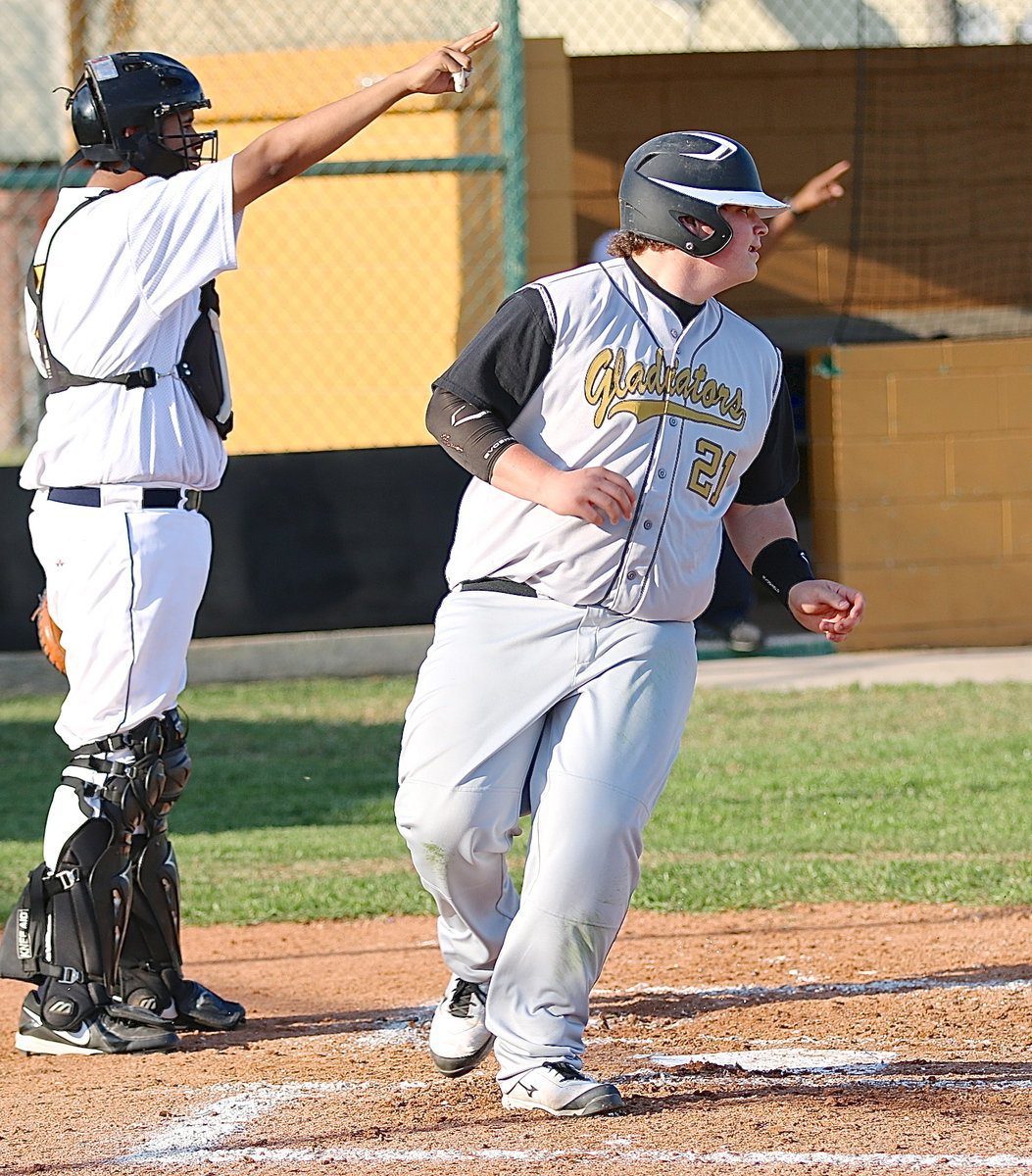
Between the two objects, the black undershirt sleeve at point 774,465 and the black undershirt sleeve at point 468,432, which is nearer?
the black undershirt sleeve at point 468,432

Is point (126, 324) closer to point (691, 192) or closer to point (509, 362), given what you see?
point (509, 362)

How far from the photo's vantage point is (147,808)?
4574mm

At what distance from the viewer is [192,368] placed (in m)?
4.55

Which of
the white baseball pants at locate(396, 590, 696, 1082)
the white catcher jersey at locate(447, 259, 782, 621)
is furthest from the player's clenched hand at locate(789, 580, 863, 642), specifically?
the white baseball pants at locate(396, 590, 696, 1082)

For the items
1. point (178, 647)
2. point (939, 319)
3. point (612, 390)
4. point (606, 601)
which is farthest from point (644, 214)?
point (939, 319)

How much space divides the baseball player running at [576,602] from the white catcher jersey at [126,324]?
32.8 inches

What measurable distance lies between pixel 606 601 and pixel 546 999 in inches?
33.2

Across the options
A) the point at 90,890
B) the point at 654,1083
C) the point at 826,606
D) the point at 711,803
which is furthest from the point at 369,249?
the point at 654,1083

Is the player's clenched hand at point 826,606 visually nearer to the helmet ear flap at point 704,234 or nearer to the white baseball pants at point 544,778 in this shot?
the white baseball pants at point 544,778

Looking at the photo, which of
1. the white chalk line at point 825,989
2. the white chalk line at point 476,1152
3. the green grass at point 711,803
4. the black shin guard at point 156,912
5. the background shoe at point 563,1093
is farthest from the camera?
the green grass at point 711,803

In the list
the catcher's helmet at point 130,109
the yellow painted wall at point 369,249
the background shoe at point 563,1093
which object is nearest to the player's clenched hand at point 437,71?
the catcher's helmet at point 130,109

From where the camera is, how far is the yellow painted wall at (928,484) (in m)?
12.3

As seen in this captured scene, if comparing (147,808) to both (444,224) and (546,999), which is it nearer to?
(546,999)

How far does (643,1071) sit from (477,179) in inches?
341
